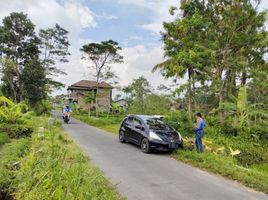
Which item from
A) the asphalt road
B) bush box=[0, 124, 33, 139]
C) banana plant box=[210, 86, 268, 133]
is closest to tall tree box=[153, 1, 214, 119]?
banana plant box=[210, 86, 268, 133]

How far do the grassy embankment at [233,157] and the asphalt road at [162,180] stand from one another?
14.8 inches

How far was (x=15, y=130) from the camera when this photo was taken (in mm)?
13906

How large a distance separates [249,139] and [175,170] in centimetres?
831

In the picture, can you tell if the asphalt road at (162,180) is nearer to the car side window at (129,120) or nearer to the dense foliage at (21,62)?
the car side window at (129,120)

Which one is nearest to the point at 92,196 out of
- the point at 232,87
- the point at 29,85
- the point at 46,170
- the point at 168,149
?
the point at 46,170

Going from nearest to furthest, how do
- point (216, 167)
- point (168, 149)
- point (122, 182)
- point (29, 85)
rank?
point (122, 182)
point (216, 167)
point (168, 149)
point (29, 85)

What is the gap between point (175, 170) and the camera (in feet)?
29.3

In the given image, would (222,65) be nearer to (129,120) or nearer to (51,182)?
(129,120)

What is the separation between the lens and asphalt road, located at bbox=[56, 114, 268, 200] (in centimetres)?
656

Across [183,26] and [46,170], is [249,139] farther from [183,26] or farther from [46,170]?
[46,170]

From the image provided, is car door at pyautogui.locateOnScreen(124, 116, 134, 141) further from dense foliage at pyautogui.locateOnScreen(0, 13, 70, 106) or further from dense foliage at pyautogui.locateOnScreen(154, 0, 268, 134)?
dense foliage at pyautogui.locateOnScreen(0, 13, 70, 106)

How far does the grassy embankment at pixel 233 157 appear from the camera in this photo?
26.4 ft

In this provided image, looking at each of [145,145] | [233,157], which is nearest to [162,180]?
[145,145]

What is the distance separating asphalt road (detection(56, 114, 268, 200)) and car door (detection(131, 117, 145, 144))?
1.36m
